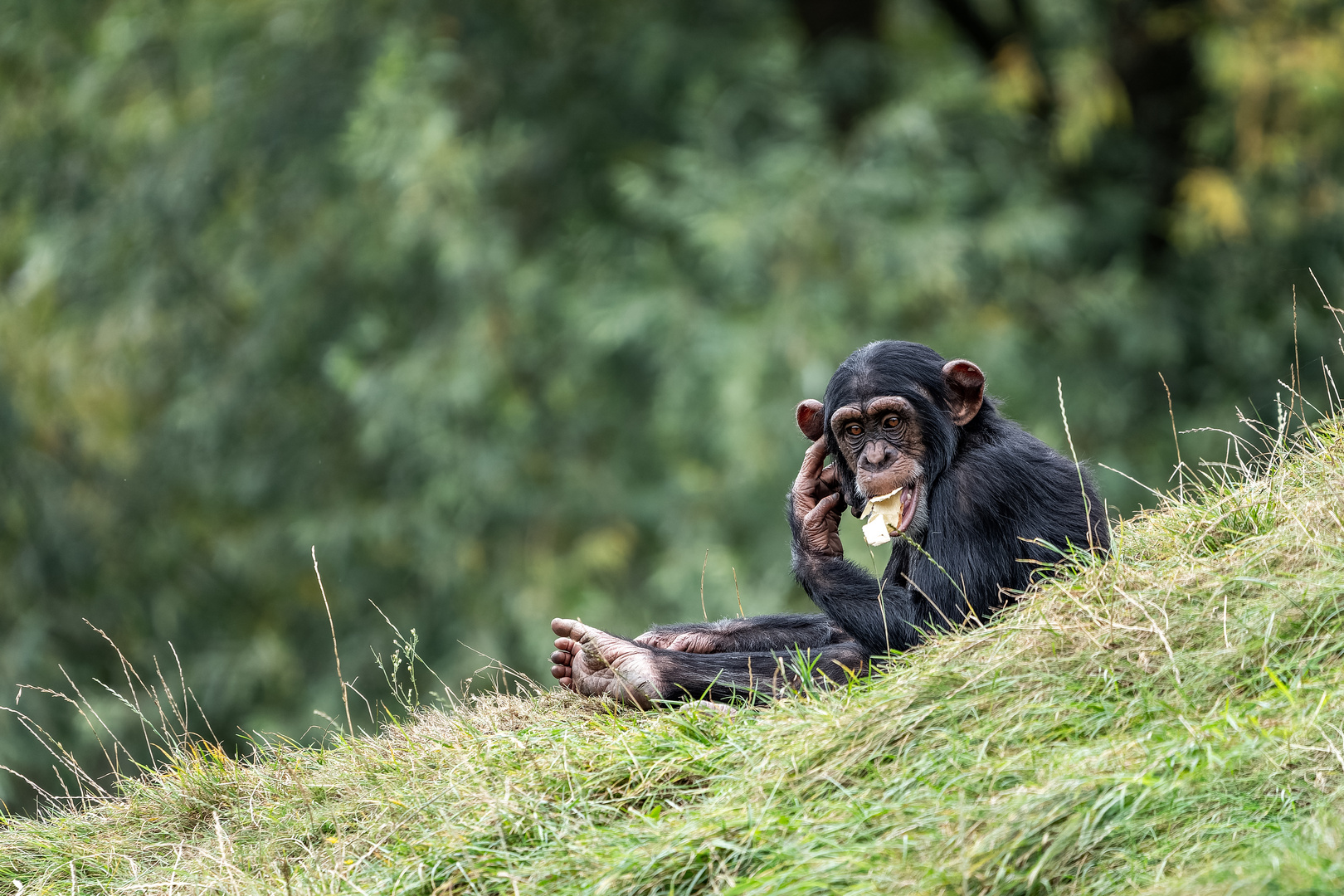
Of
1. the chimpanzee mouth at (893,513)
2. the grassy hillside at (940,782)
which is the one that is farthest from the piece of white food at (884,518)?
the grassy hillside at (940,782)

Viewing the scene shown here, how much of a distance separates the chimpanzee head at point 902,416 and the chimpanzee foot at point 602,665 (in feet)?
3.45

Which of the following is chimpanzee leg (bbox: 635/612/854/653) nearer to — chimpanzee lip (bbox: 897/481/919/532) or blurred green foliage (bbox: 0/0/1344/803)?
chimpanzee lip (bbox: 897/481/919/532)

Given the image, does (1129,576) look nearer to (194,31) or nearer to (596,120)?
(596,120)

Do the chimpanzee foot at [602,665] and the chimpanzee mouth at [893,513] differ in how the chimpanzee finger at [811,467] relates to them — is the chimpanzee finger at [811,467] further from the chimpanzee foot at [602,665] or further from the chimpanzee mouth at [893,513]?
the chimpanzee foot at [602,665]

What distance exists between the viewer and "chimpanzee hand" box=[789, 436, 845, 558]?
5.46m

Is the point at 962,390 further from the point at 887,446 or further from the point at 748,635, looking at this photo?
the point at 748,635

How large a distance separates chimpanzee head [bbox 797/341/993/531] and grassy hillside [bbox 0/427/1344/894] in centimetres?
87

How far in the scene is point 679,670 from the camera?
16.6 feet

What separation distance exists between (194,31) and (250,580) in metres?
6.78

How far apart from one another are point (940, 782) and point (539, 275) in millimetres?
13495

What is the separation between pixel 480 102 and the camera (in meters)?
18.0

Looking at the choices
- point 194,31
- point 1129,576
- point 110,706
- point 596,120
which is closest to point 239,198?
point 194,31

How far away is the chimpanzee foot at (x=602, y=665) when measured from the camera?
4.96m

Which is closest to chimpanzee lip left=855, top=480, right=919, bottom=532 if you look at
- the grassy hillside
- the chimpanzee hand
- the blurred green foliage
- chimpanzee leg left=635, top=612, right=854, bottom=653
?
the chimpanzee hand
